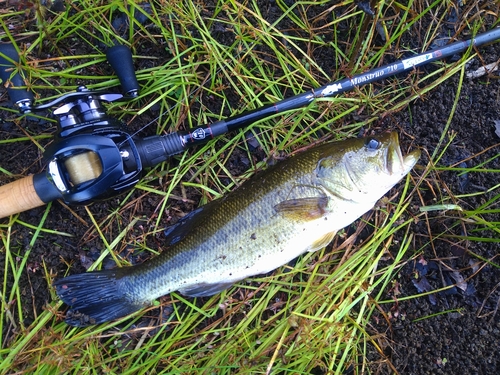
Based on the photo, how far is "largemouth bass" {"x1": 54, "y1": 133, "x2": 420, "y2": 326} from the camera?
261 centimetres

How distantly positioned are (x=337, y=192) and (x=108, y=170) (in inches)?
58.8

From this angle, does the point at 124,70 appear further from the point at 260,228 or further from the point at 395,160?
the point at 395,160

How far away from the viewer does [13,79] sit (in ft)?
8.91

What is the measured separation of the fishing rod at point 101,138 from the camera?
239 centimetres

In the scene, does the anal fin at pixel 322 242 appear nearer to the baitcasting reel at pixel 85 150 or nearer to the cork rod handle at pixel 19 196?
the baitcasting reel at pixel 85 150

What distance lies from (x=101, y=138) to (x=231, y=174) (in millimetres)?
1044

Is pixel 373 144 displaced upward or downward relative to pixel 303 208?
upward

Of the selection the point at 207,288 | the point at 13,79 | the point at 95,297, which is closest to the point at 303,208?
the point at 207,288

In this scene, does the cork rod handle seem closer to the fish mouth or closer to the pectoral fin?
the pectoral fin

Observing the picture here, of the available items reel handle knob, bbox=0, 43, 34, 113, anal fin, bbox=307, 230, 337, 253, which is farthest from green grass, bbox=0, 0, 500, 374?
anal fin, bbox=307, 230, 337, 253

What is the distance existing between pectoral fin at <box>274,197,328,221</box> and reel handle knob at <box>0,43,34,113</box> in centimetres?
184

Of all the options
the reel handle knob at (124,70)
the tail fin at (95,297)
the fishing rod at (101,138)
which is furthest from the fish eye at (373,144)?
the tail fin at (95,297)

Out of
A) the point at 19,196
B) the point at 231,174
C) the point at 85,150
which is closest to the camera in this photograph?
the point at 85,150

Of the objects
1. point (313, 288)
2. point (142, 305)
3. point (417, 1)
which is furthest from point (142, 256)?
point (417, 1)
